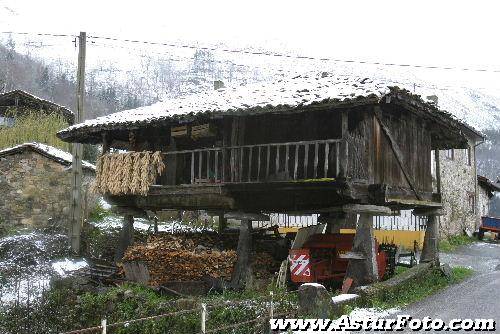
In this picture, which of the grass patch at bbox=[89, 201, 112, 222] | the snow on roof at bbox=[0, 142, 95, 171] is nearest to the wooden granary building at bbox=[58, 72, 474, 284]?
the snow on roof at bbox=[0, 142, 95, 171]

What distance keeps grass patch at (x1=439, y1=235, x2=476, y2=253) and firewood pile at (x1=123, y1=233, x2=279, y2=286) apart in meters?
10.4

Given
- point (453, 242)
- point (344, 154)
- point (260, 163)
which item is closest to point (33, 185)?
point (260, 163)

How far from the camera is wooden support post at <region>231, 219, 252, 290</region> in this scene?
11.6 metres

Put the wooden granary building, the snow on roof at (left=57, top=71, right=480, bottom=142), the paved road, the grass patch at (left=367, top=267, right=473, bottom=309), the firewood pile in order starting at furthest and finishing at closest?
the firewood pile < the wooden granary building < the snow on roof at (left=57, top=71, right=480, bottom=142) < the grass patch at (left=367, top=267, right=473, bottom=309) < the paved road

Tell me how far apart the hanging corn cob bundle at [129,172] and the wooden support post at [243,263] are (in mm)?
2318

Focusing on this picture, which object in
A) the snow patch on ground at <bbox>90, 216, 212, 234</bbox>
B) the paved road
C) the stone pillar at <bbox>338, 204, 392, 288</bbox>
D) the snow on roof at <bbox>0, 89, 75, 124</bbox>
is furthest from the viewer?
the snow on roof at <bbox>0, 89, 75, 124</bbox>

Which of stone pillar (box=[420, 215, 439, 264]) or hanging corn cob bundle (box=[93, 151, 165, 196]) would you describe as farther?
stone pillar (box=[420, 215, 439, 264])

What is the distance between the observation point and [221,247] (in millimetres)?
13391

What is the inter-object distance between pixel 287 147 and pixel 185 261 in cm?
373

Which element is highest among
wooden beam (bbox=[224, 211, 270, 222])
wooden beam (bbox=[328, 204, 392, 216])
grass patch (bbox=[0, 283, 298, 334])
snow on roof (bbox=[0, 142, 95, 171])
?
snow on roof (bbox=[0, 142, 95, 171])

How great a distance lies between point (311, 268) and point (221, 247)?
116 inches

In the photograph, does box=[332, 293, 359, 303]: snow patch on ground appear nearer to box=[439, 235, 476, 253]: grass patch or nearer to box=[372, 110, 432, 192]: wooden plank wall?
box=[372, 110, 432, 192]: wooden plank wall

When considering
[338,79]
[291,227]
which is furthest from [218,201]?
[291,227]

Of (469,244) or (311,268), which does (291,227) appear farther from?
(311,268)
